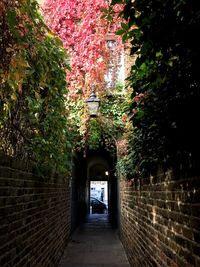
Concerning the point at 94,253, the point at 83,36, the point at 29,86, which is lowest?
the point at 94,253

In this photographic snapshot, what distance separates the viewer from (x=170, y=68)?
2.76 metres

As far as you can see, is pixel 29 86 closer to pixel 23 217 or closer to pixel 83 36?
pixel 23 217

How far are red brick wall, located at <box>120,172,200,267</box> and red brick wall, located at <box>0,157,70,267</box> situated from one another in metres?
1.90

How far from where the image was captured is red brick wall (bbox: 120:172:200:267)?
9.85ft

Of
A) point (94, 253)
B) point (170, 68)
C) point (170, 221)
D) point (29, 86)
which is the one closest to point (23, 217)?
point (29, 86)

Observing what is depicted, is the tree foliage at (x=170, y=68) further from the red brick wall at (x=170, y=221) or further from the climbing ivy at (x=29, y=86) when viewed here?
the climbing ivy at (x=29, y=86)

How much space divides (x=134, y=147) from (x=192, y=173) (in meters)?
3.06

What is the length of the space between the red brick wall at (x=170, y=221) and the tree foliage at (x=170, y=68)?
0.35 m

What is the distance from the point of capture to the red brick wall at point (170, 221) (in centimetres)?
300

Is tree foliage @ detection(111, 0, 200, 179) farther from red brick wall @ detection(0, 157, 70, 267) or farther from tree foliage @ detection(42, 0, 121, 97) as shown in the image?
tree foliage @ detection(42, 0, 121, 97)

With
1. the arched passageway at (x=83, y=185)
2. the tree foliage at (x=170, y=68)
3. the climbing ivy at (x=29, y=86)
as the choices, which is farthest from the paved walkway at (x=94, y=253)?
the tree foliage at (x=170, y=68)

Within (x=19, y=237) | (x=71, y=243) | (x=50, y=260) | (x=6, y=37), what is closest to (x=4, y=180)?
(x=19, y=237)

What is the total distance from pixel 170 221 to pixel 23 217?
6.83 ft

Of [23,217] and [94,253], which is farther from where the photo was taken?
[94,253]
